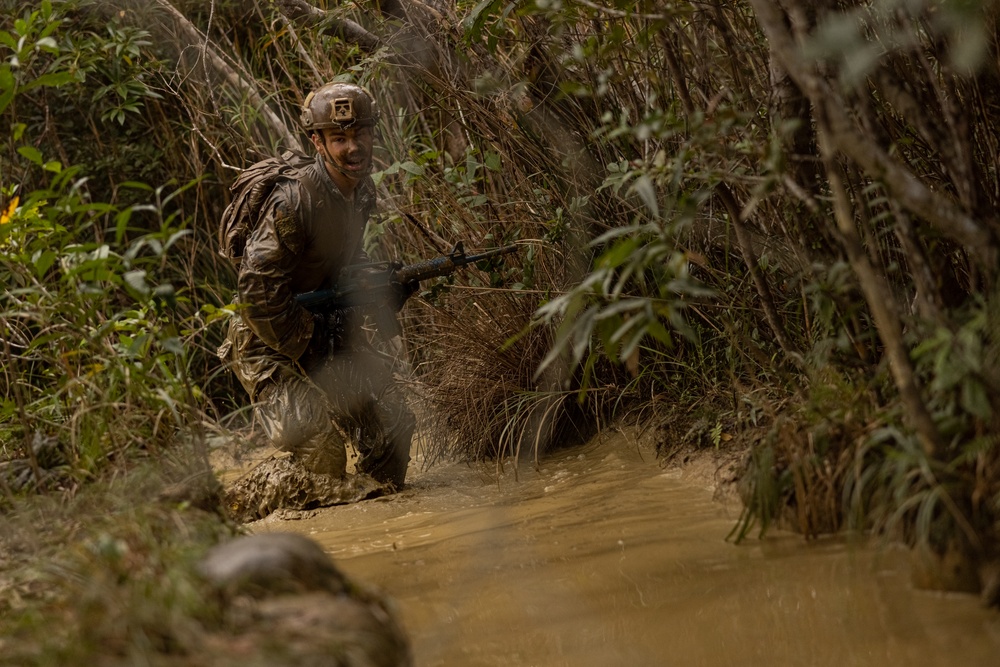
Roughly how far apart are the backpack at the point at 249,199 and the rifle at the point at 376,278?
0.37 metres

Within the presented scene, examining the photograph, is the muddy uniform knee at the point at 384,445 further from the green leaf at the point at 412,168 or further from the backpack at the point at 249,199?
the green leaf at the point at 412,168

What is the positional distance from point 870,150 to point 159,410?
7.43 feet

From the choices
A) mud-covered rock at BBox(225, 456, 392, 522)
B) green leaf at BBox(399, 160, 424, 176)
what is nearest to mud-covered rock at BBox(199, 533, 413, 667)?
mud-covered rock at BBox(225, 456, 392, 522)

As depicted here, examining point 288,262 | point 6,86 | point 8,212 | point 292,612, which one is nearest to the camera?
point 292,612

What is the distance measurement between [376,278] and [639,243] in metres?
1.59

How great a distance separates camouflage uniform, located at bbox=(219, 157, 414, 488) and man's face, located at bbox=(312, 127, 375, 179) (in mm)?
107

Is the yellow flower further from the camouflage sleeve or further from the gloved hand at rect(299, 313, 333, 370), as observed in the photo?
the gloved hand at rect(299, 313, 333, 370)

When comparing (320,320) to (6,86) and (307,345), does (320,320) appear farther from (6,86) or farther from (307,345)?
(6,86)

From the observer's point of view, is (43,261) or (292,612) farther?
(43,261)

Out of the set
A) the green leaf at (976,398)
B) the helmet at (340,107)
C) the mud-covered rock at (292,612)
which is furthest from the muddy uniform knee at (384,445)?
the green leaf at (976,398)

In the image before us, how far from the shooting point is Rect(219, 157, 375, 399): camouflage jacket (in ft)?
14.2

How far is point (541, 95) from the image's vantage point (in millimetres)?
4555

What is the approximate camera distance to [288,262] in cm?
443

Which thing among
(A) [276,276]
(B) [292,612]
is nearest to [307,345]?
(A) [276,276]
